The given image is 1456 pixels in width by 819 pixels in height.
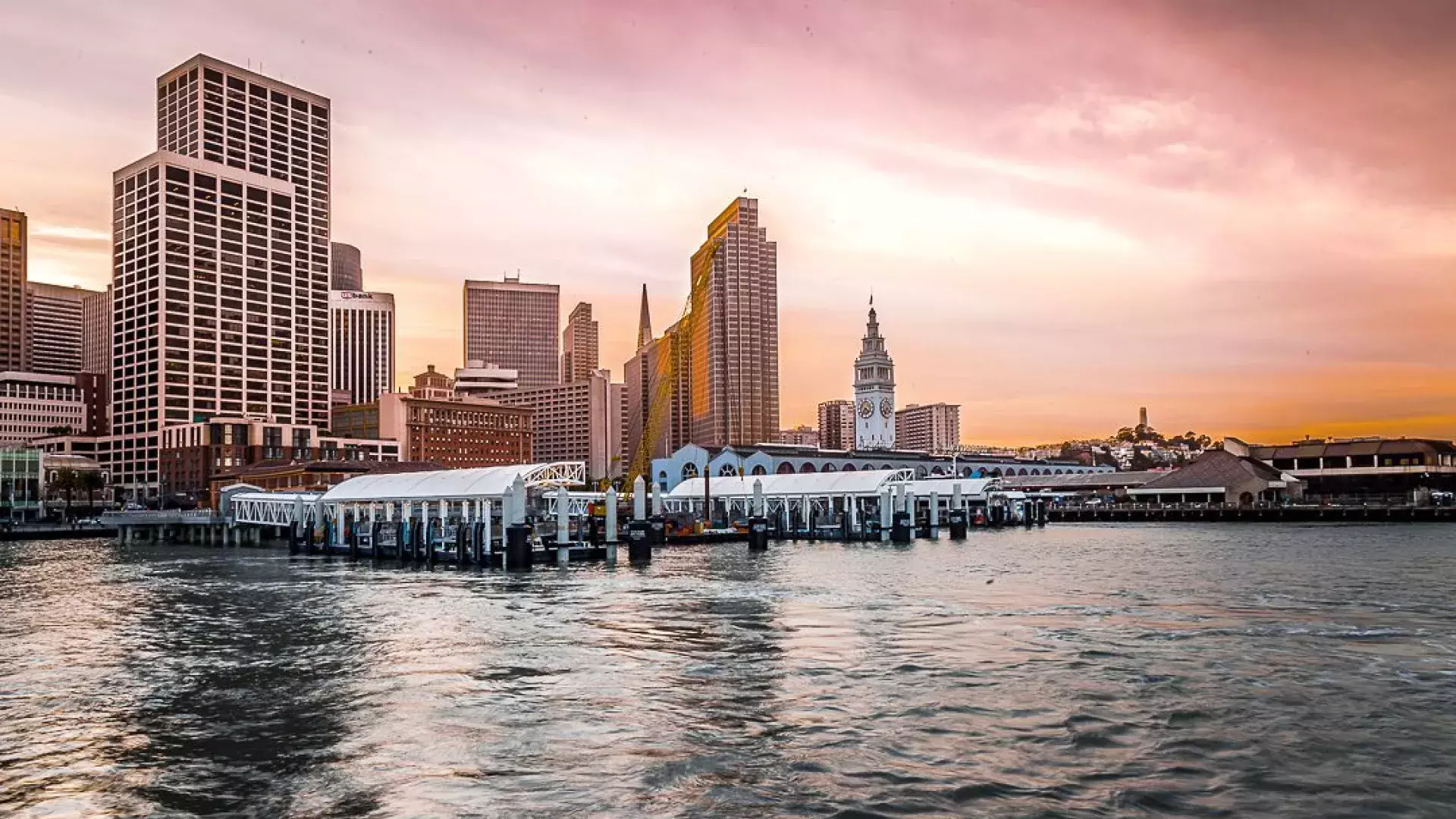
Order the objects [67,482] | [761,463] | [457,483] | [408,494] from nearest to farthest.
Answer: [457,483] < [408,494] < [67,482] < [761,463]

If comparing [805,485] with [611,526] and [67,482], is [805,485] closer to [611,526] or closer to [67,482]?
[611,526]

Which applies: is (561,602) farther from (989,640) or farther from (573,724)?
(573,724)

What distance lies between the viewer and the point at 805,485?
11806 cm

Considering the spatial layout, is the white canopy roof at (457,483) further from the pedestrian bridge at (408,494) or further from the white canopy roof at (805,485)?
the white canopy roof at (805,485)

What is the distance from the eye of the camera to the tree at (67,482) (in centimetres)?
17400

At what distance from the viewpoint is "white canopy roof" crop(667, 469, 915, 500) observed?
11181 centimetres

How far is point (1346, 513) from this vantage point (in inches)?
5276

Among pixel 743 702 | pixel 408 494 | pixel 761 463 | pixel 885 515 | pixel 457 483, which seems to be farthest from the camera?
pixel 761 463

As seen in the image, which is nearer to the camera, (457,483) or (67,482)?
(457,483)

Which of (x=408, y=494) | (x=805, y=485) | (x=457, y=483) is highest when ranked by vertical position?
(x=457, y=483)

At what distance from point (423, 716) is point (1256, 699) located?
1956 cm

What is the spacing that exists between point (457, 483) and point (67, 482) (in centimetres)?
12673

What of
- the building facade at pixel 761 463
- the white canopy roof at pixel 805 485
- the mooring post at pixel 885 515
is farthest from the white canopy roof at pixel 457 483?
the building facade at pixel 761 463

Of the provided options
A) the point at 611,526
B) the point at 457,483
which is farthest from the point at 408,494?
the point at 611,526
